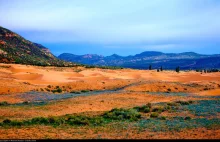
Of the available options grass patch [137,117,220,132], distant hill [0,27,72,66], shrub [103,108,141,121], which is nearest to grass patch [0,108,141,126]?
shrub [103,108,141,121]

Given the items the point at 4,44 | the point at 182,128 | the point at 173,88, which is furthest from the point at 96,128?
the point at 4,44

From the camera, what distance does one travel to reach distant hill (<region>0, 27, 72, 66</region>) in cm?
9475

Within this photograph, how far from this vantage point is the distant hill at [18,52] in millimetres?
94750

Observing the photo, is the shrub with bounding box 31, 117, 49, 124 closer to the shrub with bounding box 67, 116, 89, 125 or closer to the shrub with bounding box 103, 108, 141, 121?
the shrub with bounding box 67, 116, 89, 125

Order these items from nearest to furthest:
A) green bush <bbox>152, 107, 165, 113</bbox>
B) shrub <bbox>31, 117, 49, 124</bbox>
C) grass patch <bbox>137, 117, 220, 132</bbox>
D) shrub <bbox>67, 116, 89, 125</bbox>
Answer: grass patch <bbox>137, 117, 220, 132</bbox> < shrub <bbox>67, 116, 89, 125</bbox> < shrub <bbox>31, 117, 49, 124</bbox> < green bush <bbox>152, 107, 165, 113</bbox>

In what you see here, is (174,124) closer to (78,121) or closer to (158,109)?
(158,109)

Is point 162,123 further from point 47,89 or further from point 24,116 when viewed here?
point 47,89

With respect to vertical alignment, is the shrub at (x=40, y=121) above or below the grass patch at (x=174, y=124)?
above

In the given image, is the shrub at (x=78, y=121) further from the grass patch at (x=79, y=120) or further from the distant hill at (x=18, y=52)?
the distant hill at (x=18, y=52)

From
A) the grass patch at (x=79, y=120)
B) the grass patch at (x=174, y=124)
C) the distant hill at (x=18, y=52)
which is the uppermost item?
the distant hill at (x=18, y=52)

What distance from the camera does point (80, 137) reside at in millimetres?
14258

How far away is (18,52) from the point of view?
104 meters

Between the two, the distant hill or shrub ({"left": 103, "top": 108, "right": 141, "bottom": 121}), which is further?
the distant hill

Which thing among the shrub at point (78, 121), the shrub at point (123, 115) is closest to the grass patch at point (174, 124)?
the shrub at point (123, 115)
